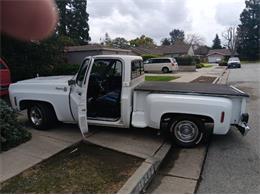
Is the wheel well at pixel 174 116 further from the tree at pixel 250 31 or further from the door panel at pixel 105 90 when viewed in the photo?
the tree at pixel 250 31

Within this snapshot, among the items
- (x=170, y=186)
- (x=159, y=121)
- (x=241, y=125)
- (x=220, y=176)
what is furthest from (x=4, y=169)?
(x=241, y=125)

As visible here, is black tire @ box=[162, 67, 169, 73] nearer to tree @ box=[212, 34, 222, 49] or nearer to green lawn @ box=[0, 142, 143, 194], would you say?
green lawn @ box=[0, 142, 143, 194]

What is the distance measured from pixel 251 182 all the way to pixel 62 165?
2.78 m

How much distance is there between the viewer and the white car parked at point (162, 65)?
2848 cm

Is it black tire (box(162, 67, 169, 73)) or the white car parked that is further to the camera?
black tire (box(162, 67, 169, 73))

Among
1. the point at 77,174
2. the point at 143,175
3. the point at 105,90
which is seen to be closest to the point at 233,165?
the point at 143,175

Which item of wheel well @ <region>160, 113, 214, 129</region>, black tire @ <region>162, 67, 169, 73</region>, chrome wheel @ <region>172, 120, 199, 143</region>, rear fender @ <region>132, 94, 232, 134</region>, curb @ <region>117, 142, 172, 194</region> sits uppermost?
rear fender @ <region>132, 94, 232, 134</region>

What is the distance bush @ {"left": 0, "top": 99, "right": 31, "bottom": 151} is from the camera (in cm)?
480

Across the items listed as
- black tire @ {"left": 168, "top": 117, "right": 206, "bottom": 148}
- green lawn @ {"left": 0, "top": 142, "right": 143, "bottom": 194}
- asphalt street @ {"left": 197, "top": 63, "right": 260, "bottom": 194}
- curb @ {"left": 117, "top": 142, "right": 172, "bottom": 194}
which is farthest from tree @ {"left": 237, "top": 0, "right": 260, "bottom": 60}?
green lawn @ {"left": 0, "top": 142, "right": 143, "bottom": 194}

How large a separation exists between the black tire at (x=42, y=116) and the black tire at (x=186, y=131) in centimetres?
268

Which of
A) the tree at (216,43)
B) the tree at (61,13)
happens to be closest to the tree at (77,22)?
the tree at (61,13)

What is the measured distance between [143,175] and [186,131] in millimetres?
1786

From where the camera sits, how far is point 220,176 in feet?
13.3

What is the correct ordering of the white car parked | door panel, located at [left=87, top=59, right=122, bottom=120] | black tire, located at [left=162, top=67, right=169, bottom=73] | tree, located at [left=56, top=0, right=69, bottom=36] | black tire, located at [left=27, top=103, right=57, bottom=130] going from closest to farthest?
1. door panel, located at [left=87, top=59, right=122, bottom=120]
2. black tire, located at [left=27, top=103, right=57, bottom=130]
3. tree, located at [left=56, top=0, right=69, bottom=36]
4. the white car parked
5. black tire, located at [left=162, top=67, right=169, bottom=73]
